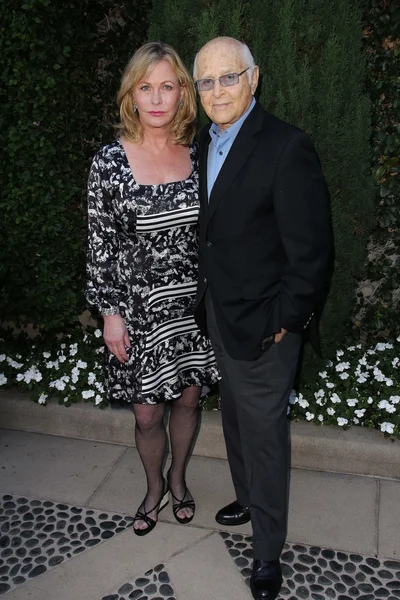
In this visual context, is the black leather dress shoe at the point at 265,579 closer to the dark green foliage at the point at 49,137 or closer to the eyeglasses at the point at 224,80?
the eyeglasses at the point at 224,80

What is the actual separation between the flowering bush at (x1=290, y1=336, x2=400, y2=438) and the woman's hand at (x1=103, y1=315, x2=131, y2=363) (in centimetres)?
130

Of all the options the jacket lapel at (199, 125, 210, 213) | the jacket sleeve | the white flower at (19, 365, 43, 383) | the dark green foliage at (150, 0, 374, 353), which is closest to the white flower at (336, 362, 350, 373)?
the dark green foliage at (150, 0, 374, 353)

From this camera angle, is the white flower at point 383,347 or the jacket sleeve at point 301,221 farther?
the white flower at point 383,347

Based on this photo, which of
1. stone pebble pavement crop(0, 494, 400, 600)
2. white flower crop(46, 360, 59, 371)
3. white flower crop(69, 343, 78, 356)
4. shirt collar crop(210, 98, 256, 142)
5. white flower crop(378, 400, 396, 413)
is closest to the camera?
shirt collar crop(210, 98, 256, 142)

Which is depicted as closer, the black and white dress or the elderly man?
the elderly man

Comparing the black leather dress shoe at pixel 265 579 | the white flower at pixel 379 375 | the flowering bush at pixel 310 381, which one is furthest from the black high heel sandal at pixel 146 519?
the white flower at pixel 379 375

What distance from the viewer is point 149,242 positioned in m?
2.62

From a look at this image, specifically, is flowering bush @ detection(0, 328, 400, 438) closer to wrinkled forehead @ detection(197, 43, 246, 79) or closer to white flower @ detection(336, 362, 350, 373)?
white flower @ detection(336, 362, 350, 373)

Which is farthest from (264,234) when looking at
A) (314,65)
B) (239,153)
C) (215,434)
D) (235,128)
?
(215,434)

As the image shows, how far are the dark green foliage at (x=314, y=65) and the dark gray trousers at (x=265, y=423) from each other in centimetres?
111

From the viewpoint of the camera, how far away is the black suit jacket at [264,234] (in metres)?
2.18

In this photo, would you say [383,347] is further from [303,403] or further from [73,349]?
[73,349]

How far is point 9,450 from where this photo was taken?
3807 mm

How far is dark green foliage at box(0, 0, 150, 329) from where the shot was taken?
3.76 metres
